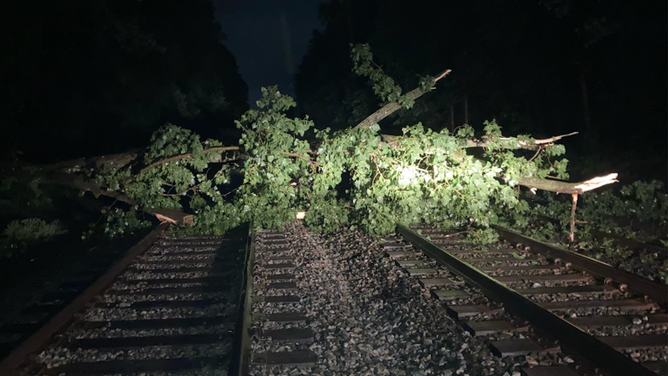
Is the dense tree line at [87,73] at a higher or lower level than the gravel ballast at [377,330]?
higher

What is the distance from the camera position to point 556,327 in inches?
155

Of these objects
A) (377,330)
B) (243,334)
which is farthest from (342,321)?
(243,334)

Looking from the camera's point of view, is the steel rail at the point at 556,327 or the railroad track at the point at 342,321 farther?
the railroad track at the point at 342,321

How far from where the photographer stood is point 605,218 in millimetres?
9711

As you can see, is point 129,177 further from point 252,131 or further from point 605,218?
point 605,218

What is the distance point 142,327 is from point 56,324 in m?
0.76

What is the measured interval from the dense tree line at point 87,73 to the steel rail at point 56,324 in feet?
17.7

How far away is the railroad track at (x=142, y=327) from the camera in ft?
12.4

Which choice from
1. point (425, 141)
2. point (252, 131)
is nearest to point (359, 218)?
point (425, 141)

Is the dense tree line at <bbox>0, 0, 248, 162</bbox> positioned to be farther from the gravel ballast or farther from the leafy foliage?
the gravel ballast

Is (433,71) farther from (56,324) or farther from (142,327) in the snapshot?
(56,324)

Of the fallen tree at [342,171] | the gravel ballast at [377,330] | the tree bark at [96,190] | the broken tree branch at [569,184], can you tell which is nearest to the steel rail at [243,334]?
the gravel ballast at [377,330]

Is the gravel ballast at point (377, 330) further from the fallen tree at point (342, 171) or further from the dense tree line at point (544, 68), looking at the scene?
the dense tree line at point (544, 68)

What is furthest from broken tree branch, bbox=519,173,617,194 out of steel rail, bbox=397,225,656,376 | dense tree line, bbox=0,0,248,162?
dense tree line, bbox=0,0,248,162
